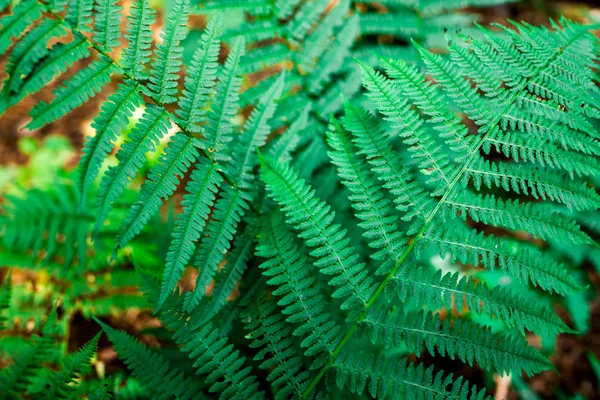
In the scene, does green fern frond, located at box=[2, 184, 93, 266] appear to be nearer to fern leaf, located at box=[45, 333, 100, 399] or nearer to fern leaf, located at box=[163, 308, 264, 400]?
fern leaf, located at box=[45, 333, 100, 399]

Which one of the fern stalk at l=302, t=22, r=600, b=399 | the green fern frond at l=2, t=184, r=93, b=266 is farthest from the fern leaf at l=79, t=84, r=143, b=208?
the green fern frond at l=2, t=184, r=93, b=266

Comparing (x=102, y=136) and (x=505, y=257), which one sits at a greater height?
(x=505, y=257)

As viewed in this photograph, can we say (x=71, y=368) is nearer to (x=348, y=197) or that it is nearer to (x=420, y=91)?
(x=348, y=197)

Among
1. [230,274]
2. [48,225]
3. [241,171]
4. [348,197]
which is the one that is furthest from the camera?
[48,225]

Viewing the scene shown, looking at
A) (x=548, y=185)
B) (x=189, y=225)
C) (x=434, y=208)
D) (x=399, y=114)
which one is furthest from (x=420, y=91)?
(x=189, y=225)

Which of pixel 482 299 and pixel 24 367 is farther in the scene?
pixel 24 367

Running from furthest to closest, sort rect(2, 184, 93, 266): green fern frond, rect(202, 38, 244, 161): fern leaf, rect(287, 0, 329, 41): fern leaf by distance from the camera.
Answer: rect(2, 184, 93, 266): green fern frond < rect(287, 0, 329, 41): fern leaf < rect(202, 38, 244, 161): fern leaf
